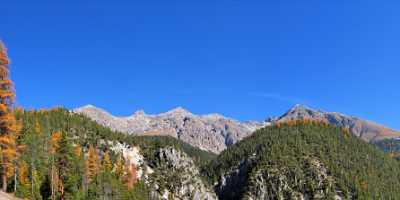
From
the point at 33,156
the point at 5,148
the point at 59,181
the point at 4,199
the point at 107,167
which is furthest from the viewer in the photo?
the point at 107,167

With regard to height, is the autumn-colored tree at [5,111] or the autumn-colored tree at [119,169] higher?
the autumn-colored tree at [5,111]

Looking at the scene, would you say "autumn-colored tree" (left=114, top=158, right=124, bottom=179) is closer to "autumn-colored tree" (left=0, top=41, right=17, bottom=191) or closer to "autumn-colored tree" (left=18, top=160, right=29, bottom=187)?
"autumn-colored tree" (left=18, top=160, right=29, bottom=187)

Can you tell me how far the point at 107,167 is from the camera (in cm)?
16812

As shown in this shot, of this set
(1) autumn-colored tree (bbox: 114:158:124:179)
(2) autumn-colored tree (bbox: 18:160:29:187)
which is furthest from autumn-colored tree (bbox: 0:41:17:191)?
(1) autumn-colored tree (bbox: 114:158:124:179)

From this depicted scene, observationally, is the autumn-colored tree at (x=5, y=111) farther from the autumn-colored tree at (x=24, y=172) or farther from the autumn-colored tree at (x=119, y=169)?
the autumn-colored tree at (x=119, y=169)

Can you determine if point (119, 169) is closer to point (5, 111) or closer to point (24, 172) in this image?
point (24, 172)

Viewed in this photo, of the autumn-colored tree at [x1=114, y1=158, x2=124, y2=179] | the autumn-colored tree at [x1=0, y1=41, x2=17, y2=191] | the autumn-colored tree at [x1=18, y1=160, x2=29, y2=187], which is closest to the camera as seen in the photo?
the autumn-colored tree at [x1=0, y1=41, x2=17, y2=191]

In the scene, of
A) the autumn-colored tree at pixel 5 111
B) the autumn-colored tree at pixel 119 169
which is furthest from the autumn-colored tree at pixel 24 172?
the autumn-colored tree at pixel 119 169

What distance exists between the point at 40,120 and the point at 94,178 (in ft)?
249

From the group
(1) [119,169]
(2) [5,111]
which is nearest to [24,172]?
(2) [5,111]

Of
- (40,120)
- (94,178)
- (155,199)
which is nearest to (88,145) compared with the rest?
(40,120)

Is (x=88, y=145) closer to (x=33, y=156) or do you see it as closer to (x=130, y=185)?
(x=130, y=185)

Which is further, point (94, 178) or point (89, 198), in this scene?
point (94, 178)

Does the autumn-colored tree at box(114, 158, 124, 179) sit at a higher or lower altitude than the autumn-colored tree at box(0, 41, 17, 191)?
lower
